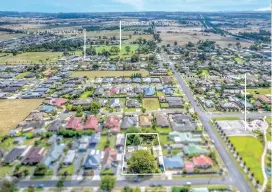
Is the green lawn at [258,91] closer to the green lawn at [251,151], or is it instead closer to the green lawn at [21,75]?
the green lawn at [251,151]

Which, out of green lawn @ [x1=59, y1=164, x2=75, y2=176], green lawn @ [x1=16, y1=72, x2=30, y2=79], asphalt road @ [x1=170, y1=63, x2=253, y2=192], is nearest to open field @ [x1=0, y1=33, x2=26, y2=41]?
green lawn @ [x1=16, y1=72, x2=30, y2=79]

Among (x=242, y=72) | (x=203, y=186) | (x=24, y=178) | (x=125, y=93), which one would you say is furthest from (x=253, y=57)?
A: (x=24, y=178)

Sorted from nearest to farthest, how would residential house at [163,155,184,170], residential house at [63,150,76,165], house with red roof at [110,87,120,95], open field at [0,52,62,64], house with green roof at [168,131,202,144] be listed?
residential house at [163,155,184,170], residential house at [63,150,76,165], house with green roof at [168,131,202,144], house with red roof at [110,87,120,95], open field at [0,52,62,64]

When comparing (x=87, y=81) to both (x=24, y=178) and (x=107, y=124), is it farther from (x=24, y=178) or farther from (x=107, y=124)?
(x=24, y=178)

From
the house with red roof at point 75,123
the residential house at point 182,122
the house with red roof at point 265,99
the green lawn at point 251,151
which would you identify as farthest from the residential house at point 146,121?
the house with red roof at point 265,99

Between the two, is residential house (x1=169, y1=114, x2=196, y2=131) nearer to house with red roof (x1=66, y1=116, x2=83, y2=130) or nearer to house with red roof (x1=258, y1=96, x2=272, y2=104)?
house with red roof (x1=66, y1=116, x2=83, y2=130)

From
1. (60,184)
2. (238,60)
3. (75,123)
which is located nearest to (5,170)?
(60,184)
